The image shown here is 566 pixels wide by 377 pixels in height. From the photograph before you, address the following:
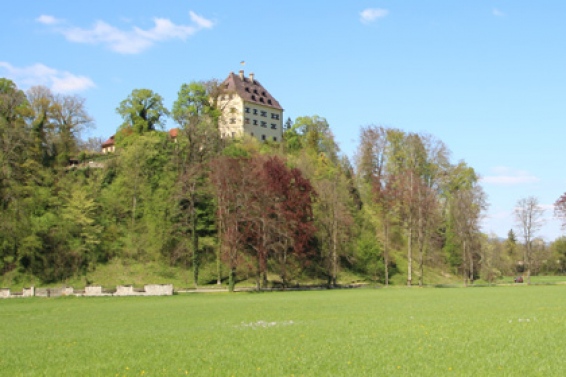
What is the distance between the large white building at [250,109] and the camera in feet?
326

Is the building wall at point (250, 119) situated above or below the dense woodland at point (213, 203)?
above

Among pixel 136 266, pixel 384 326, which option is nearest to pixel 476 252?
pixel 136 266

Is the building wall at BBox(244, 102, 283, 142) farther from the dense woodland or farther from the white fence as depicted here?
the white fence

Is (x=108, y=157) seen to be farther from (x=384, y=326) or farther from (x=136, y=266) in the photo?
(x=384, y=326)

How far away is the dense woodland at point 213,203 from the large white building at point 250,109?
759cm

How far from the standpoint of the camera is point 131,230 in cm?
6806

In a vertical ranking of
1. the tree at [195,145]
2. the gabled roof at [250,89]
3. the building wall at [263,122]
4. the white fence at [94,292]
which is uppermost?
the gabled roof at [250,89]

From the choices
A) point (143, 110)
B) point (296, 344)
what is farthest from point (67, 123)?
point (296, 344)

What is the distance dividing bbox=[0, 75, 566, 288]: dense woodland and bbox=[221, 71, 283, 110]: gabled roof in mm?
16079

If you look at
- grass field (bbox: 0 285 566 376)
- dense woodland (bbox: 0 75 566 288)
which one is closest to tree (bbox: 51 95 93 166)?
dense woodland (bbox: 0 75 566 288)

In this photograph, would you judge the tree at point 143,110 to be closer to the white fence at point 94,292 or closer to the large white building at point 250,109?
the large white building at point 250,109

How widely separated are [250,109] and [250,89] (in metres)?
7.01

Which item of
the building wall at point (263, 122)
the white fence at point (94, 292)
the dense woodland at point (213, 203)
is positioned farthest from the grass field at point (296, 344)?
the building wall at point (263, 122)

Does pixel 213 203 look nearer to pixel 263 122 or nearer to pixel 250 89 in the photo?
pixel 263 122
